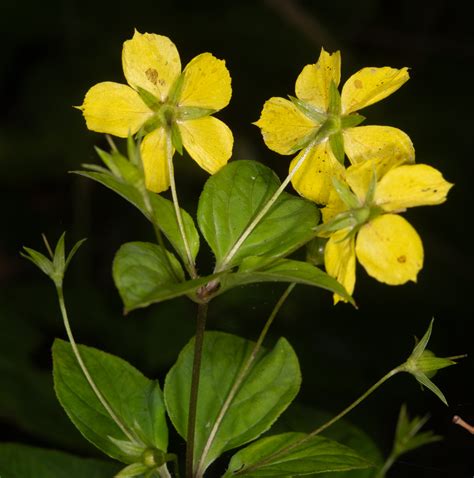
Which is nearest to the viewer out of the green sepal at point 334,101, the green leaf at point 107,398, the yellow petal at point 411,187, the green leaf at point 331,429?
the yellow petal at point 411,187

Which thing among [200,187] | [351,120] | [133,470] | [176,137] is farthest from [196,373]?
[200,187]

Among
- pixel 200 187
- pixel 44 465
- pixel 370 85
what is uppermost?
pixel 370 85

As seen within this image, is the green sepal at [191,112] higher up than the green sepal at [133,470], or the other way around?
the green sepal at [191,112]

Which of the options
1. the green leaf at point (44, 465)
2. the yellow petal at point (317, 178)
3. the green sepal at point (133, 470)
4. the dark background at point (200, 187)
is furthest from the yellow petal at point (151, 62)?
the dark background at point (200, 187)

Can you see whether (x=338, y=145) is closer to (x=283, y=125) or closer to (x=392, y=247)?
(x=283, y=125)

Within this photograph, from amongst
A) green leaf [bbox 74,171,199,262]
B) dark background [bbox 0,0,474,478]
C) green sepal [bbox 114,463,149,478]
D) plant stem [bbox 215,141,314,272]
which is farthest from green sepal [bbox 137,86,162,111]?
dark background [bbox 0,0,474,478]

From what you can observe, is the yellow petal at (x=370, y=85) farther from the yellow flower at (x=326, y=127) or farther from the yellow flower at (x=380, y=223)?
the yellow flower at (x=380, y=223)

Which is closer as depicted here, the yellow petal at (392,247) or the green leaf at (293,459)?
the yellow petal at (392,247)
